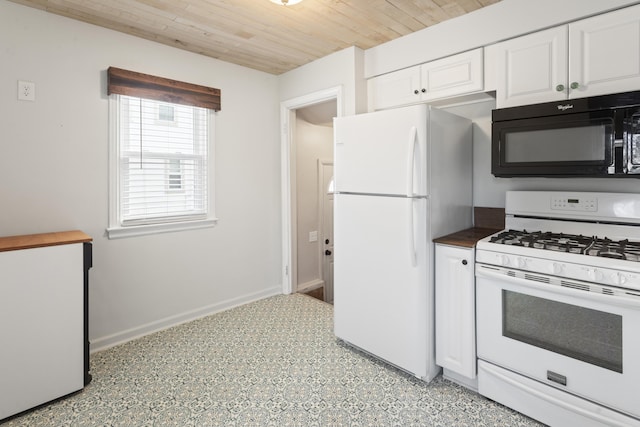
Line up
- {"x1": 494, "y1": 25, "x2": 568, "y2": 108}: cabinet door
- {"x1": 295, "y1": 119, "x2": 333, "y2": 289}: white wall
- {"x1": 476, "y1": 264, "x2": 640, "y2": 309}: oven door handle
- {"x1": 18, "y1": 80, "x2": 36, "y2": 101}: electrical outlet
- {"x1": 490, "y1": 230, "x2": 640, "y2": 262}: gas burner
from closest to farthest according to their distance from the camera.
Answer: {"x1": 476, "y1": 264, "x2": 640, "y2": 309}: oven door handle → {"x1": 490, "y1": 230, "x2": 640, "y2": 262}: gas burner → {"x1": 494, "y1": 25, "x2": 568, "y2": 108}: cabinet door → {"x1": 18, "y1": 80, "x2": 36, "y2": 101}: electrical outlet → {"x1": 295, "y1": 119, "x2": 333, "y2": 289}: white wall

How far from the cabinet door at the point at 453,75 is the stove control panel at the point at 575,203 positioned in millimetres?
882

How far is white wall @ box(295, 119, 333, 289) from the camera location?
3959mm

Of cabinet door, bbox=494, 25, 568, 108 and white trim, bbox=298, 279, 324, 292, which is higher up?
cabinet door, bbox=494, 25, 568, 108

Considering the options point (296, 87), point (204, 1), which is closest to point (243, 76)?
point (296, 87)

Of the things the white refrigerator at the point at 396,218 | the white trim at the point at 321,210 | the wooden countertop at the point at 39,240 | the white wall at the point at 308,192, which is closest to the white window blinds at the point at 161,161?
the wooden countertop at the point at 39,240

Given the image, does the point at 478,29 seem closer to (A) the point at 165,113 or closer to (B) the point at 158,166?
(A) the point at 165,113

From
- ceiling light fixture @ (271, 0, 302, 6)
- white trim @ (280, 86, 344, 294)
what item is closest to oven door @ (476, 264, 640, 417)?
ceiling light fixture @ (271, 0, 302, 6)

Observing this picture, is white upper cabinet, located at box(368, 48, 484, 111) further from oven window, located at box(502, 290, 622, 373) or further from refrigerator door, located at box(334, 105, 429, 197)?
oven window, located at box(502, 290, 622, 373)

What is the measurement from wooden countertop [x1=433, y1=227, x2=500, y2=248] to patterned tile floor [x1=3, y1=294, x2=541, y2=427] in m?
0.89

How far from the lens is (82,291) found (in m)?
2.11

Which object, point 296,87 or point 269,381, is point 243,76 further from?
point 269,381

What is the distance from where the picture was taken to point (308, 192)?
4.07m

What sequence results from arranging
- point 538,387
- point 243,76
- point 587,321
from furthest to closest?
point 243,76
point 538,387
point 587,321

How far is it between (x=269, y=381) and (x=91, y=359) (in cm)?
131
